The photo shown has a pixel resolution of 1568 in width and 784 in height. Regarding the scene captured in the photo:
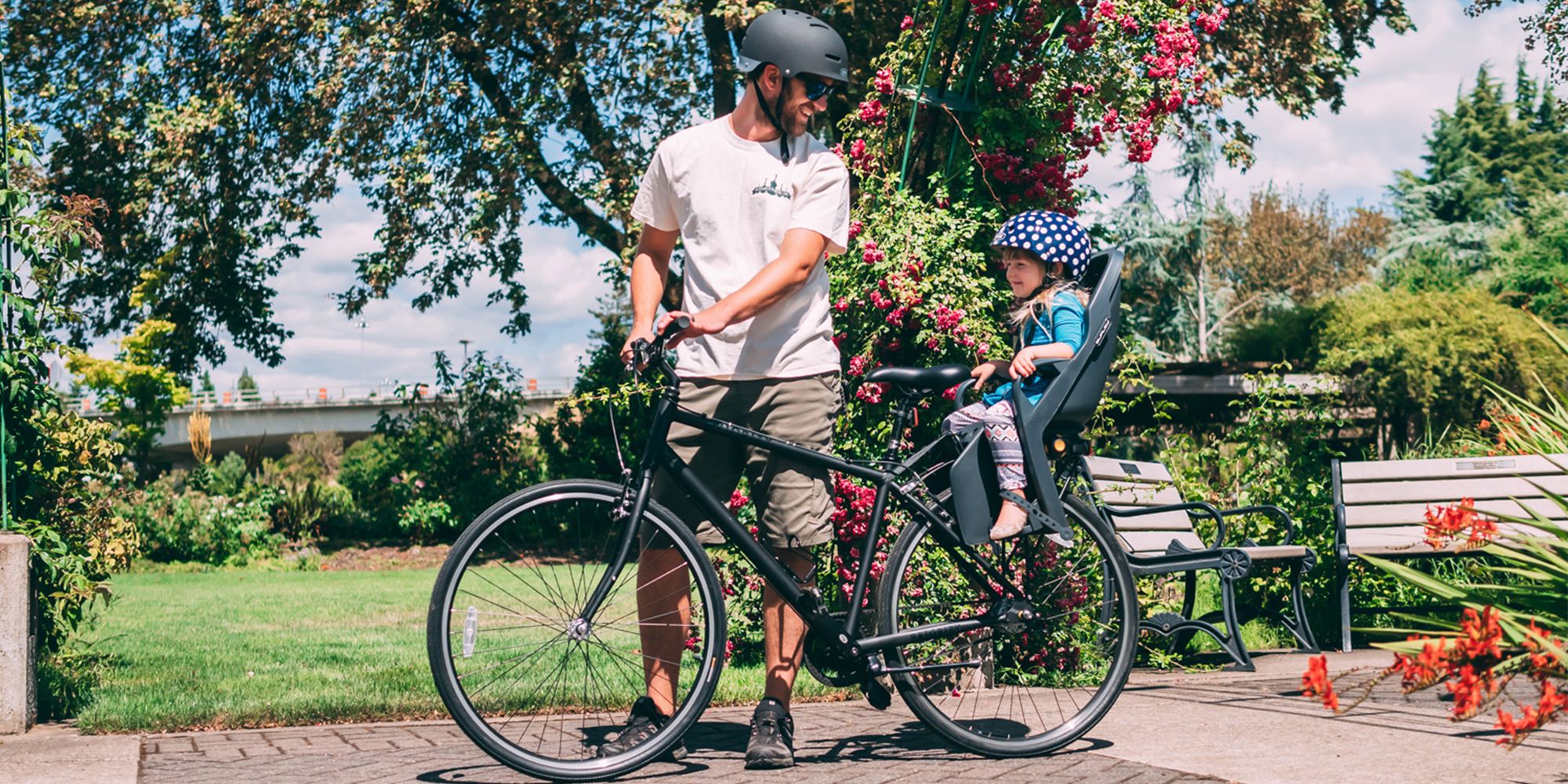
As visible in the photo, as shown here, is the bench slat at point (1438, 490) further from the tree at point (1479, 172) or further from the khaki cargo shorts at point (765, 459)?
the tree at point (1479, 172)

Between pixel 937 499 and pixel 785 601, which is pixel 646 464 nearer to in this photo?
pixel 785 601

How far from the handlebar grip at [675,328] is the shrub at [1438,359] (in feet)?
54.2

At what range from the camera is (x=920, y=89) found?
226 inches

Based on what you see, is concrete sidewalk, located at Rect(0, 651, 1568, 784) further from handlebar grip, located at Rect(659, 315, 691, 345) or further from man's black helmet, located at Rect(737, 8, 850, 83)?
man's black helmet, located at Rect(737, 8, 850, 83)

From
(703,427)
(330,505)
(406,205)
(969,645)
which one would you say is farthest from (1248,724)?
(330,505)

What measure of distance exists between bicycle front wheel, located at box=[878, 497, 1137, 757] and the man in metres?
0.32

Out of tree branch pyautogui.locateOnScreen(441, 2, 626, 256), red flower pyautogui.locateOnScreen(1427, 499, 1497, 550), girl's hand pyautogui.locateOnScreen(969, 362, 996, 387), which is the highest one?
tree branch pyautogui.locateOnScreen(441, 2, 626, 256)

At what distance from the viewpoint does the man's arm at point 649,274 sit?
3971 millimetres

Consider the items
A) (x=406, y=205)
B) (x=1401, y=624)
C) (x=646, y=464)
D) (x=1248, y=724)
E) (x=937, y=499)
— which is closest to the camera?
(x=646, y=464)

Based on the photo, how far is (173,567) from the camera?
61.4 feet

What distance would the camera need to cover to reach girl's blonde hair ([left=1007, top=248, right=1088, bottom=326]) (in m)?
4.68

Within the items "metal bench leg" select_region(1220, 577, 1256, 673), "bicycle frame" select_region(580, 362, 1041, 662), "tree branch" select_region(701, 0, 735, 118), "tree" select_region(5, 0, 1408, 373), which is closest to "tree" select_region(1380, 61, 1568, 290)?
"tree" select_region(5, 0, 1408, 373)

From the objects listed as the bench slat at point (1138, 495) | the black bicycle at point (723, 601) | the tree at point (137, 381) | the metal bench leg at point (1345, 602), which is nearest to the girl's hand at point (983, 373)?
the black bicycle at point (723, 601)

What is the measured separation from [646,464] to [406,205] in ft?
39.6
